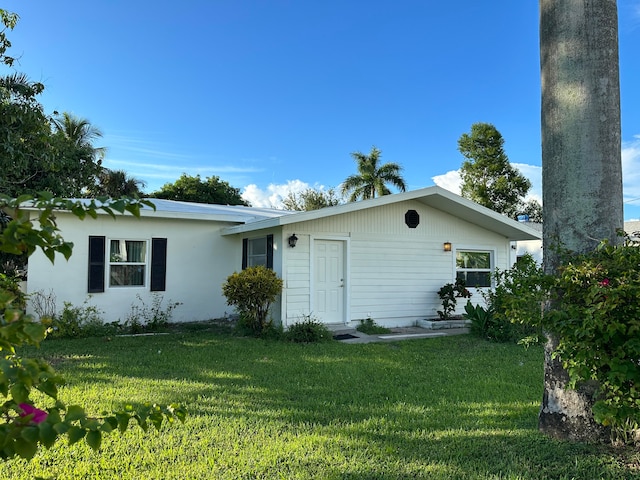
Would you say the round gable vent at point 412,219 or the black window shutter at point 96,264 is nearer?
the black window shutter at point 96,264

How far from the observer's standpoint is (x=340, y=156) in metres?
30.4

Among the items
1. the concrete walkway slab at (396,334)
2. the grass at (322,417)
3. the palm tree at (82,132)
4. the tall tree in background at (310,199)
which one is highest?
the palm tree at (82,132)

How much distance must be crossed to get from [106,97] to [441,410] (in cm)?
1346

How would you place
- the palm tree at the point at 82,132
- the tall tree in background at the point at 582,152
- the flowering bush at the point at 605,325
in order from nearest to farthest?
the flowering bush at the point at 605,325 → the tall tree in background at the point at 582,152 → the palm tree at the point at 82,132

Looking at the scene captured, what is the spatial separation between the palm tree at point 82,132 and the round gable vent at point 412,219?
18567mm

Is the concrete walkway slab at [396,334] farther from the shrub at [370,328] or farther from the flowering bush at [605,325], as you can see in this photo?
the flowering bush at [605,325]

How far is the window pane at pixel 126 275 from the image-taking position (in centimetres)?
1028

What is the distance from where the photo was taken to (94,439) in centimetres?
114

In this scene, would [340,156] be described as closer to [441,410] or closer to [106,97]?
[106,97]

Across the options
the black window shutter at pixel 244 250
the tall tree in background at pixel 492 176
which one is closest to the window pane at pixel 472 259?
the black window shutter at pixel 244 250

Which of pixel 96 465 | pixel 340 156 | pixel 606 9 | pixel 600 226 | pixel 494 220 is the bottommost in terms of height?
pixel 96 465

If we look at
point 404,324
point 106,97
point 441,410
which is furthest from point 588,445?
point 106,97

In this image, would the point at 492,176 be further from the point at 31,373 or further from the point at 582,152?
the point at 31,373

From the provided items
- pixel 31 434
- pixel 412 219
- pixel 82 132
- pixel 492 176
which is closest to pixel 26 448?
pixel 31 434
